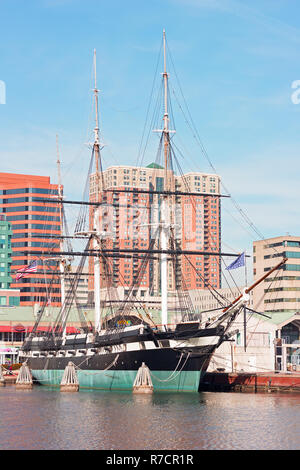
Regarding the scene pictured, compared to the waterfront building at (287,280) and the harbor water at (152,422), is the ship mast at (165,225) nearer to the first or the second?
the harbor water at (152,422)

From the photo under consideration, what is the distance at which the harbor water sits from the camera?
4372 cm

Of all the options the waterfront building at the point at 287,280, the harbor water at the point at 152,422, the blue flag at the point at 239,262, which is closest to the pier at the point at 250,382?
the harbor water at the point at 152,422

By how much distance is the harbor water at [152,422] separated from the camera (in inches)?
1721

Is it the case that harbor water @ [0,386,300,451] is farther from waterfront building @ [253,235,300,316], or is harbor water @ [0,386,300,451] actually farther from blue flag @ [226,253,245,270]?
waterfront building @ [253,235,300,316]

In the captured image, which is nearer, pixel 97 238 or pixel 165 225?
Answer: pixel 165 225

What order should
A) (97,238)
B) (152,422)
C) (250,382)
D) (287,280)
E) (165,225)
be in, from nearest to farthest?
(152,422)
(250,382)
(165,225)
(97,238)
(287,280)

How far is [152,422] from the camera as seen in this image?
52.1 m

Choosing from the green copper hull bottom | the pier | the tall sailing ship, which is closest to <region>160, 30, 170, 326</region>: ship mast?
the tall sailing ship

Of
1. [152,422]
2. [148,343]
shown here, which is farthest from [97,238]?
[152,422]

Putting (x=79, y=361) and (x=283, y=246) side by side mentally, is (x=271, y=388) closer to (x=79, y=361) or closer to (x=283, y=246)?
(x=79, y=361)

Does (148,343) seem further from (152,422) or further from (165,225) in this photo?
(152,422)

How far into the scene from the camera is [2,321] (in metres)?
151
